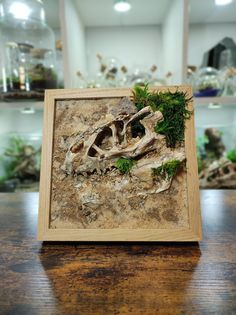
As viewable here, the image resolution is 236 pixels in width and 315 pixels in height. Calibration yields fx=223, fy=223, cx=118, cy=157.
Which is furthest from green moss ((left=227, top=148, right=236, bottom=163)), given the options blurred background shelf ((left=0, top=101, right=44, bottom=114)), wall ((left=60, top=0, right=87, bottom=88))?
blurred background shelf ((left=0, top=101, right=44, bottom=114))

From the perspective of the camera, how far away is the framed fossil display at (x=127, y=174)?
399mm

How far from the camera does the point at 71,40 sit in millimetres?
1171

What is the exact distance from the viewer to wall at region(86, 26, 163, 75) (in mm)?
1536

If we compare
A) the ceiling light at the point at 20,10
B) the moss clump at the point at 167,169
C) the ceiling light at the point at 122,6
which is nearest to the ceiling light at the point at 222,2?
the ceiling light at the point at 122,6

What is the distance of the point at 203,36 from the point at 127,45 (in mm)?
499

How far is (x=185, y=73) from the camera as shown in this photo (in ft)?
3.67

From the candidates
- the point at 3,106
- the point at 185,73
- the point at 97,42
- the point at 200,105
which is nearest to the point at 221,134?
the point at 200,105

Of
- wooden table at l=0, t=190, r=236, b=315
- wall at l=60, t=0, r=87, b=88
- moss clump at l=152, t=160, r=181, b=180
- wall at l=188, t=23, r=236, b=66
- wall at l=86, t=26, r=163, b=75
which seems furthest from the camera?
wall at l=86, t=26, r=163, b=75

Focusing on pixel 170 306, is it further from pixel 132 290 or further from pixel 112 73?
pixel 112 73

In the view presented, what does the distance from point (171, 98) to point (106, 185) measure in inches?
8.0

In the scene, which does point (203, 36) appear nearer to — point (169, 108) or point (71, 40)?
point (71, 40)

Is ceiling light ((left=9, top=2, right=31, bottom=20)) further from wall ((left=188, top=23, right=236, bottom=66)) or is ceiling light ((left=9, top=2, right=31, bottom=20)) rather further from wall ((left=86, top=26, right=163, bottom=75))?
wall ((left=188, top=23, right=236, bottom=66))

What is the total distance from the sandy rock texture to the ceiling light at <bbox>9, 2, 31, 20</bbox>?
44.7 inches

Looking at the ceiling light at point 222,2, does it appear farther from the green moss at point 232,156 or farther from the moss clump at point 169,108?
the moss clump at point 169,108
